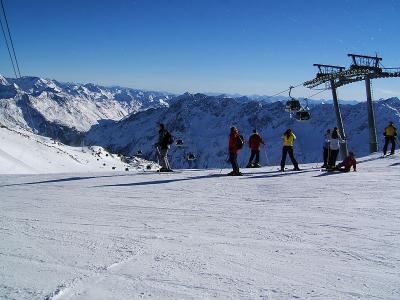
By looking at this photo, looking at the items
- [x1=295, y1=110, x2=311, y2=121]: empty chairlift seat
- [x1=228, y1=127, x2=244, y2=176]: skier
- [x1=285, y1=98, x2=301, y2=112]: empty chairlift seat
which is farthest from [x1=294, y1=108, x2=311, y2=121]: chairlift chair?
[x1=228, y1=127, x2=244, y2=176]: skier

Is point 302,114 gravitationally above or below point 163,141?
above

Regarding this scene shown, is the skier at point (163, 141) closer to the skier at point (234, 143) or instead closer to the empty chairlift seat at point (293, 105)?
the skier at point (234, 143)

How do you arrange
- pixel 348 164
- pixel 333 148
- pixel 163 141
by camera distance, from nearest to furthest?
1. pixel 348 164
2. pixel 163 141
3. pixel 333 148

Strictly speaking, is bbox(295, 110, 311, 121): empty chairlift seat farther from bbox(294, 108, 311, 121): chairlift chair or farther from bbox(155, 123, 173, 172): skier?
bbox(155, 123, 173, 172): skier

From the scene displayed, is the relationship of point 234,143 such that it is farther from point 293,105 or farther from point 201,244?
point 293,105

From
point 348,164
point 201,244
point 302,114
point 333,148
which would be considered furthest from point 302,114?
point 201,244

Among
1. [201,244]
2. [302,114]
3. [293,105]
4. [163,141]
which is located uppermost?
[293,105]

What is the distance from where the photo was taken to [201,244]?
635cm

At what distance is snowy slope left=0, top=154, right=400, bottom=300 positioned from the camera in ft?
15.6

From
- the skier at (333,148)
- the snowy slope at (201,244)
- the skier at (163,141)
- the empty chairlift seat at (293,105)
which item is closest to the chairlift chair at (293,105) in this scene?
the empty chairlift seat at (293,105)

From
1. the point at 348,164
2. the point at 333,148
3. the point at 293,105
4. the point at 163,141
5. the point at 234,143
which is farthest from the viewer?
the point at 293,105

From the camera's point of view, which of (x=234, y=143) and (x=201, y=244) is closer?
(x=201, y=244)

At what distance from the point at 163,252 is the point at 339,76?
2321 cm

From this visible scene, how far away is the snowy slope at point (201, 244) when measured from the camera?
4.74 metres
